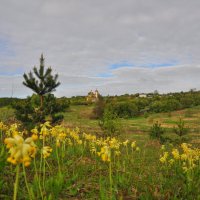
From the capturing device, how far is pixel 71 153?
9.43 metres

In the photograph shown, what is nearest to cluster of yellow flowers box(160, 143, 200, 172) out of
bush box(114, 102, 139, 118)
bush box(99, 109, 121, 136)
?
bush box(99, 109, 121, 136)

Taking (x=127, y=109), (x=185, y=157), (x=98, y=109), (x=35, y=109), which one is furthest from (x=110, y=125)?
(x=127, y=109)

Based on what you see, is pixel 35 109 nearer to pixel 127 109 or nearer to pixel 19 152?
pixel 19 152

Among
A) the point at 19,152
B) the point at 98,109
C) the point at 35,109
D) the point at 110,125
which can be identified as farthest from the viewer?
the point at 98,109

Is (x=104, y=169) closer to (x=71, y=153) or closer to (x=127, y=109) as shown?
(x=71, y=153)

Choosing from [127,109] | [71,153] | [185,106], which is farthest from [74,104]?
[71,153]

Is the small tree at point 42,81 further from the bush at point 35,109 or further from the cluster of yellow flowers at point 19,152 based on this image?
the cluster of yellow flowers at point 19,152

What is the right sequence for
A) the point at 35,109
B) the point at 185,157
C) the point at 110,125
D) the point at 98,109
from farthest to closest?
the point at 98,109
the point at 110,125
the point at 35,109
the point at 185,157

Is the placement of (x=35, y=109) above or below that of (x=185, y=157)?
above

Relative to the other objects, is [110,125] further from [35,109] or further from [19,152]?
[19,152]

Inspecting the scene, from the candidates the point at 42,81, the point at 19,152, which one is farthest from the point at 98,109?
the point at 19,152

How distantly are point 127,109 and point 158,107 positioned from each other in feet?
20.2

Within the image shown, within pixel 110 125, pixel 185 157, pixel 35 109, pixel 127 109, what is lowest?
pixel 185 157

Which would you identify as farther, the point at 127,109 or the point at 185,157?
the point at 127,109
